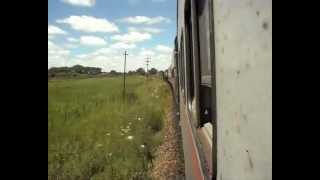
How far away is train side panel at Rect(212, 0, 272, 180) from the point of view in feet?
2.66

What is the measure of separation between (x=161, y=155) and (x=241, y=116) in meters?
10.2

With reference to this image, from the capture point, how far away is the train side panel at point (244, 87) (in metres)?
0.81

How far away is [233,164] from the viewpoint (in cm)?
114

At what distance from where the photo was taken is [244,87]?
3.20 ft
